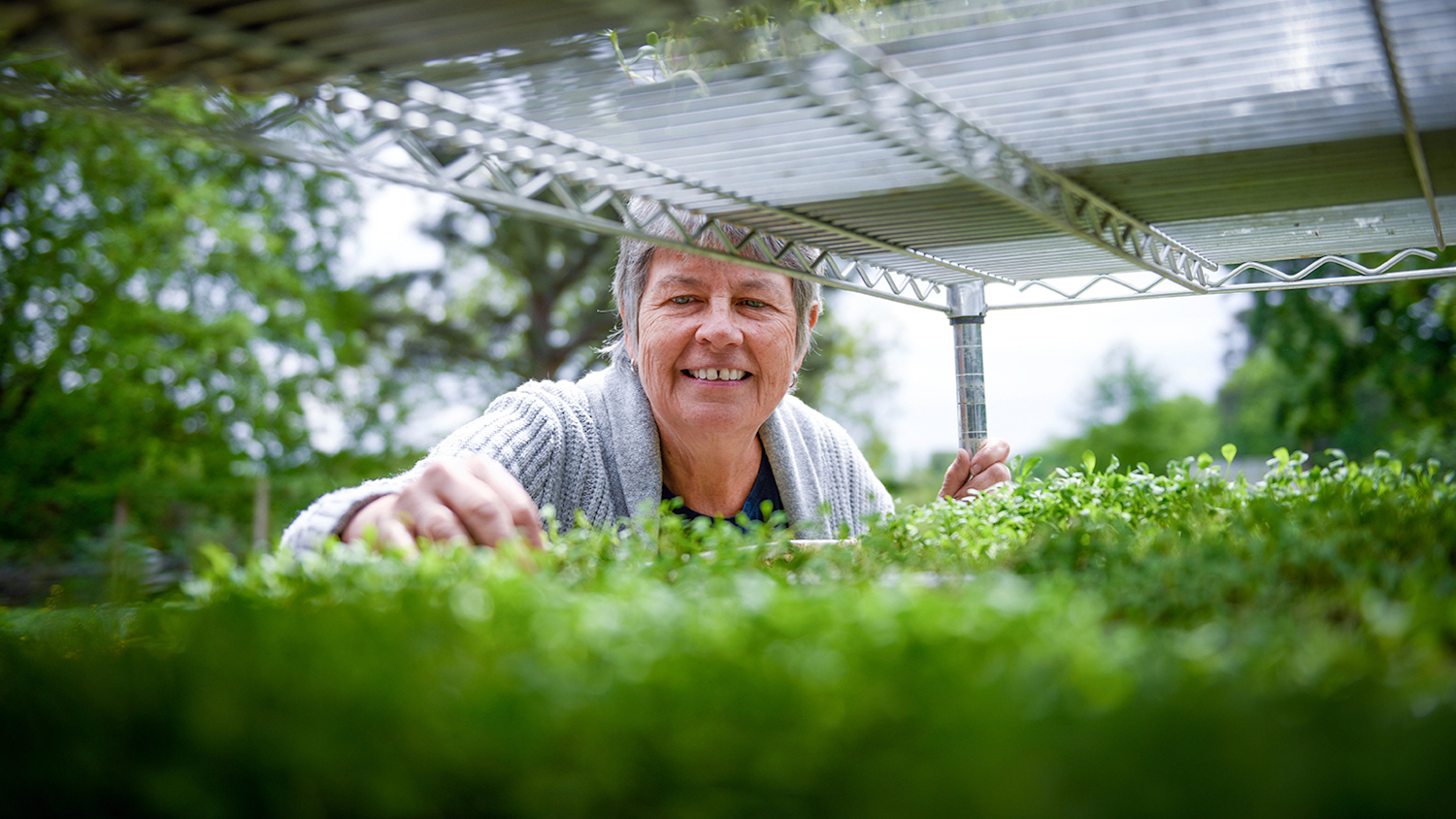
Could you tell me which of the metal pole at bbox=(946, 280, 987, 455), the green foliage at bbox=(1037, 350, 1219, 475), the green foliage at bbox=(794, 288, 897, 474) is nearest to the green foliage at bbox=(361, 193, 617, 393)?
the green foliage at bbox=(794, 288, 897, 474)

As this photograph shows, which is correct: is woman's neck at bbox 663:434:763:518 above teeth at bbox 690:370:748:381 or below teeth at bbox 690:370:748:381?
below

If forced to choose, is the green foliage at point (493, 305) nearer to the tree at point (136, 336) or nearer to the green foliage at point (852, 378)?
the tree at point (136, 336)

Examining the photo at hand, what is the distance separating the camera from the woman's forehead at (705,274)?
3.53 metres

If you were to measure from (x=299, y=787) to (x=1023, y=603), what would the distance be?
3.00 ft

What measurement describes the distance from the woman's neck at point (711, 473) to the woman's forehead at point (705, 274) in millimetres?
615

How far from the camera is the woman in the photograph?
11.5 ft

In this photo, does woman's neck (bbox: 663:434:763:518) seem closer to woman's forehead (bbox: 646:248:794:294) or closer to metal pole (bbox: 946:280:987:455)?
woman's forehead (bbox: 646:248:794:294)

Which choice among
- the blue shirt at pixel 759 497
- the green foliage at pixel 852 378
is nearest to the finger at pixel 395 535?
the blue shirt at pixel 759 497

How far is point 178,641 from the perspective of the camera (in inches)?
60.5

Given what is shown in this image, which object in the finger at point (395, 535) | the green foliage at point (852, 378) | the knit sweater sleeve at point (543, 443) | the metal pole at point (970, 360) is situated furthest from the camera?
the green foliage at point (852, 378)

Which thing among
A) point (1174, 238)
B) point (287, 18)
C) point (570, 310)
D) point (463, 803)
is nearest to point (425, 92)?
point (287, 18)

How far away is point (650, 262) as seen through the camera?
12.3ft

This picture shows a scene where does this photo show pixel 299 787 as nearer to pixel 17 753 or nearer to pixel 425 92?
pixel 17 753

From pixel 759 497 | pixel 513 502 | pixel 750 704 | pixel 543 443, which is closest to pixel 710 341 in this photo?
pixel 543 443
